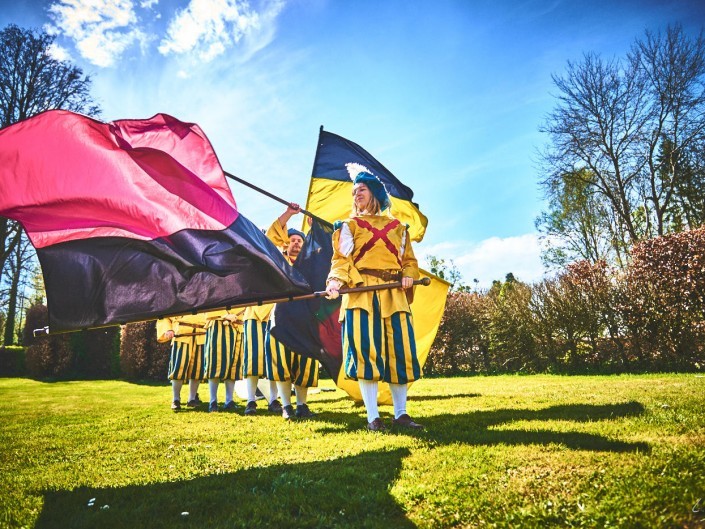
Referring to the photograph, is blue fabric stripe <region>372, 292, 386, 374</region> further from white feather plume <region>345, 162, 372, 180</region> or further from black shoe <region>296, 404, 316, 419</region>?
white feather plume <region>345, 162, 372, 180</region>

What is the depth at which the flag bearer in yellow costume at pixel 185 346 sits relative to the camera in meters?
7.65

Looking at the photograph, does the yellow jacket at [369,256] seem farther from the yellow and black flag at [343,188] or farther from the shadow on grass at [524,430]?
the yellow and black flag at [343,188]

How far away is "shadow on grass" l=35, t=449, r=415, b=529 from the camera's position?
6.89 ft

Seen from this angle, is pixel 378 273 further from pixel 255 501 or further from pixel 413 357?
pixel 255 501

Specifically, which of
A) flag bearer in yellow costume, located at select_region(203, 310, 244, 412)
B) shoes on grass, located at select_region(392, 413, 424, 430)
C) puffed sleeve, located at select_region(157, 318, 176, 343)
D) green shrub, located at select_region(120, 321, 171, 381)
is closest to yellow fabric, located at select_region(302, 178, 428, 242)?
flag bearer in yellow costume, located at select_region(203, 310, 244, 412)

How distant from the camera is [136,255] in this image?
3.81 metres

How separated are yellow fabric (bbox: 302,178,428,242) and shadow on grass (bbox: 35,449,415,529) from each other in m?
4.34

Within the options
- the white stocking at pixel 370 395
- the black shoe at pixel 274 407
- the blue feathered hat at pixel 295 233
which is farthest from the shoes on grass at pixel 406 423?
the blue feathered hat at pixel 295 233

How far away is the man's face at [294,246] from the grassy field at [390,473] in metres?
2.82

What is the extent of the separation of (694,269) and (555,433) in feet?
29.2

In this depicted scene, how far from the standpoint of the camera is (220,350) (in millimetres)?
7223

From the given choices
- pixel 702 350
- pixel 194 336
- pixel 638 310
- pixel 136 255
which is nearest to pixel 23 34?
pixel 194 336

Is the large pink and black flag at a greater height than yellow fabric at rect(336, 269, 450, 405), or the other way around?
the large pink and black flag

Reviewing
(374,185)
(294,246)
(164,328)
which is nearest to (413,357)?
(374,185)
